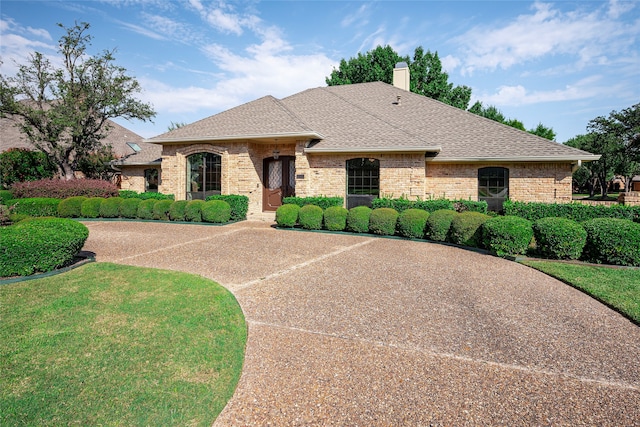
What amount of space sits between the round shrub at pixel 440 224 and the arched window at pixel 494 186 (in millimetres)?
4975

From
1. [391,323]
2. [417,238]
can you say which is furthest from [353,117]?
[391,323]

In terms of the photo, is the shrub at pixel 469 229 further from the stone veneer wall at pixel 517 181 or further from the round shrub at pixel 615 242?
the stone veneer wall at pixel 517 181

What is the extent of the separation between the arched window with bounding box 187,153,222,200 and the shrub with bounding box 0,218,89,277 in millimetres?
9290

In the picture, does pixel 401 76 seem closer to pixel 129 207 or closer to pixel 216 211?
pixel 216 211

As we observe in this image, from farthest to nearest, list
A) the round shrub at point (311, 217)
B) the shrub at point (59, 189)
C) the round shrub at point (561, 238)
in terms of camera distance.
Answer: the shrub at point (59, 189) → the round shrub at point (311, 217) → the round shrub at point (561, 238)

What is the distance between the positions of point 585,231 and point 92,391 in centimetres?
925

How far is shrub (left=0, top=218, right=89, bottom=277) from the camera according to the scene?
5.64 meters

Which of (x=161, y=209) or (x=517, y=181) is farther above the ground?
(x=517, y=181)

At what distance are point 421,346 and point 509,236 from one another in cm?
550

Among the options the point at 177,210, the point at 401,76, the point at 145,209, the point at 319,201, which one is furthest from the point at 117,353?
the point at 401,76

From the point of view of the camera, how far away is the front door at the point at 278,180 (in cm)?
1566

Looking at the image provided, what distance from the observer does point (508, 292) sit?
5609 mm

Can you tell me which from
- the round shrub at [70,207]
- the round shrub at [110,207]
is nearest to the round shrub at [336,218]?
the round shrub at [110,207]

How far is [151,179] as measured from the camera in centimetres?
2072
